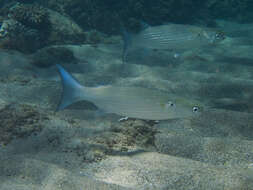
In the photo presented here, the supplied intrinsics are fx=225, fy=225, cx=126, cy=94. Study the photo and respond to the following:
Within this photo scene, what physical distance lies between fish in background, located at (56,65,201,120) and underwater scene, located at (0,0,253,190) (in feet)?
0.04

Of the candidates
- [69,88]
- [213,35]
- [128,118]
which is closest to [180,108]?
[69,88]

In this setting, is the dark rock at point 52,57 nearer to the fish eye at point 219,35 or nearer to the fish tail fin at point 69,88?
the fish eye at point 219,35

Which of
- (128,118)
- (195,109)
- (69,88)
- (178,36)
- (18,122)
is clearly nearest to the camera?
(195,109)

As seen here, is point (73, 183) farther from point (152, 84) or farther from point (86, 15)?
point (86, 15)

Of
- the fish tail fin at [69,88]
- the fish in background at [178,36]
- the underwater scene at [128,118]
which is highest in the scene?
the fish in background at [178,36]

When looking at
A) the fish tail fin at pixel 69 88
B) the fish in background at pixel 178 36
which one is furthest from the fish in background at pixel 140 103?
the fish in background at pixel 178 36

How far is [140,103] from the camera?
2469 millimetres

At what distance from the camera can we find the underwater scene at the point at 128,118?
7.41ft

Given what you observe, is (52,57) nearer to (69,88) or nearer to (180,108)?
→ (69,88)

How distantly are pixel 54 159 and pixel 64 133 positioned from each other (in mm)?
599

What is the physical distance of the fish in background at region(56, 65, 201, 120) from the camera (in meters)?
2.46

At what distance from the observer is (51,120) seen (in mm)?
3391

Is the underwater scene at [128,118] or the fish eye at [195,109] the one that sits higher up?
the fish eye at [195,109]

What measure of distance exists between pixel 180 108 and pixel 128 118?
1414 millimetres
